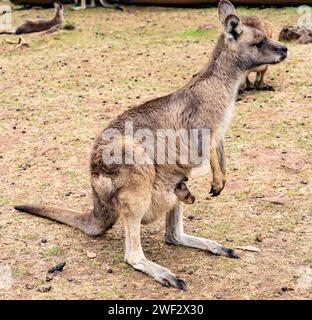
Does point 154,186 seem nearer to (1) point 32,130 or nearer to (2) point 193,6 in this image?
(1) point 32,130

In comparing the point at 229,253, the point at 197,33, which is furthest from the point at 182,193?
the point at 197,33

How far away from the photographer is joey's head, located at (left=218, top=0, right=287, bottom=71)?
4.02m

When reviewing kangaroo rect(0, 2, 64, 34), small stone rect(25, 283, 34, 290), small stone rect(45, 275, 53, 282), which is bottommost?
small stone rect(25, 283, 34, 290)

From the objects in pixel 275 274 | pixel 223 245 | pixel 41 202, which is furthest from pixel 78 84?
pixel 275 274

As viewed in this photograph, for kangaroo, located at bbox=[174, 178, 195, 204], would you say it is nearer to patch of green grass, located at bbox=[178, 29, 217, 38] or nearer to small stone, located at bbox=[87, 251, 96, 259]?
small stone, located at bbox=[87, 251, 96, 259]

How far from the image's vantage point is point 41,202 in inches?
187

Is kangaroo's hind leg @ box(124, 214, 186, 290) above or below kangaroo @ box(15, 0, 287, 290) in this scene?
below

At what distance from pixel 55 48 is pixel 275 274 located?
20.6 feet

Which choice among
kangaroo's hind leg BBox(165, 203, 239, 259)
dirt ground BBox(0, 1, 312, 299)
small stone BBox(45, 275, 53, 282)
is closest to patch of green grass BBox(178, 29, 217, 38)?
dirt ground BBox(0, 1, 312, 299)

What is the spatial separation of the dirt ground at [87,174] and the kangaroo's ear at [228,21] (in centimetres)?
121

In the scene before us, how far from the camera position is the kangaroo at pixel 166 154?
3691 mm

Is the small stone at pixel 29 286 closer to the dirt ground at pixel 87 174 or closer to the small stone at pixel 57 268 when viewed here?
the dirt ground at pixel 87 174

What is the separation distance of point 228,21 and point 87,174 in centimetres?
179

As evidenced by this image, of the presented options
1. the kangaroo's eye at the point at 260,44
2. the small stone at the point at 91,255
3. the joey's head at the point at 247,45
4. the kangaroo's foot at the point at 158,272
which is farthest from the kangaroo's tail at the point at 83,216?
the kangaroo's eye at the point at 260,44
